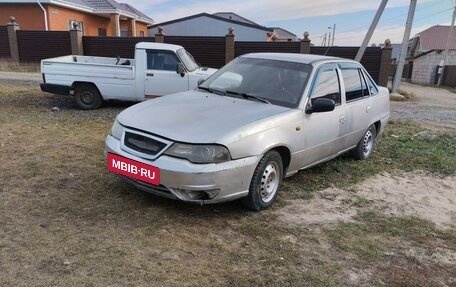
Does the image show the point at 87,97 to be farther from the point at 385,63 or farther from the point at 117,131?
the point at 385,63

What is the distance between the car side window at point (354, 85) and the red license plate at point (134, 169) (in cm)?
303

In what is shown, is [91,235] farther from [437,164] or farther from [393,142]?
[393,142]

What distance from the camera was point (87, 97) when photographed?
9.96 m

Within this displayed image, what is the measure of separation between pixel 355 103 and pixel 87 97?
22.2 ft

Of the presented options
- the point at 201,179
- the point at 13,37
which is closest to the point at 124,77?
the point at 201,179

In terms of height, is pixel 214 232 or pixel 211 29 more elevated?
pixel 211 29

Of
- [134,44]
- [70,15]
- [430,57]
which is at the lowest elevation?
[430,57]

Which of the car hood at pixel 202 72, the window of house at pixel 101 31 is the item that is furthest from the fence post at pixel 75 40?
the car hood at pixel 202 72

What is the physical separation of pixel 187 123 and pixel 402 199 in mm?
2886

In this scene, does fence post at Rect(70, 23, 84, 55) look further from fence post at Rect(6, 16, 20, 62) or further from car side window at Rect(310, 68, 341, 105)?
car side window at Rect(310, 68, 341, 105)

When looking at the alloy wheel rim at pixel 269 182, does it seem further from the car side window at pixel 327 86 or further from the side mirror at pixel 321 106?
the car side window at pixel 327 86

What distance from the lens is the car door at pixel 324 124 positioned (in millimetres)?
4703

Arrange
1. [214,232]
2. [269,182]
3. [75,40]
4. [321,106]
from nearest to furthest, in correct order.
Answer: [214,232] < [269,182] < [321,106] < [75,40]

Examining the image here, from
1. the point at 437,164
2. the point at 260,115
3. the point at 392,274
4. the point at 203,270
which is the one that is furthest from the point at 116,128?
the point at 437,164
